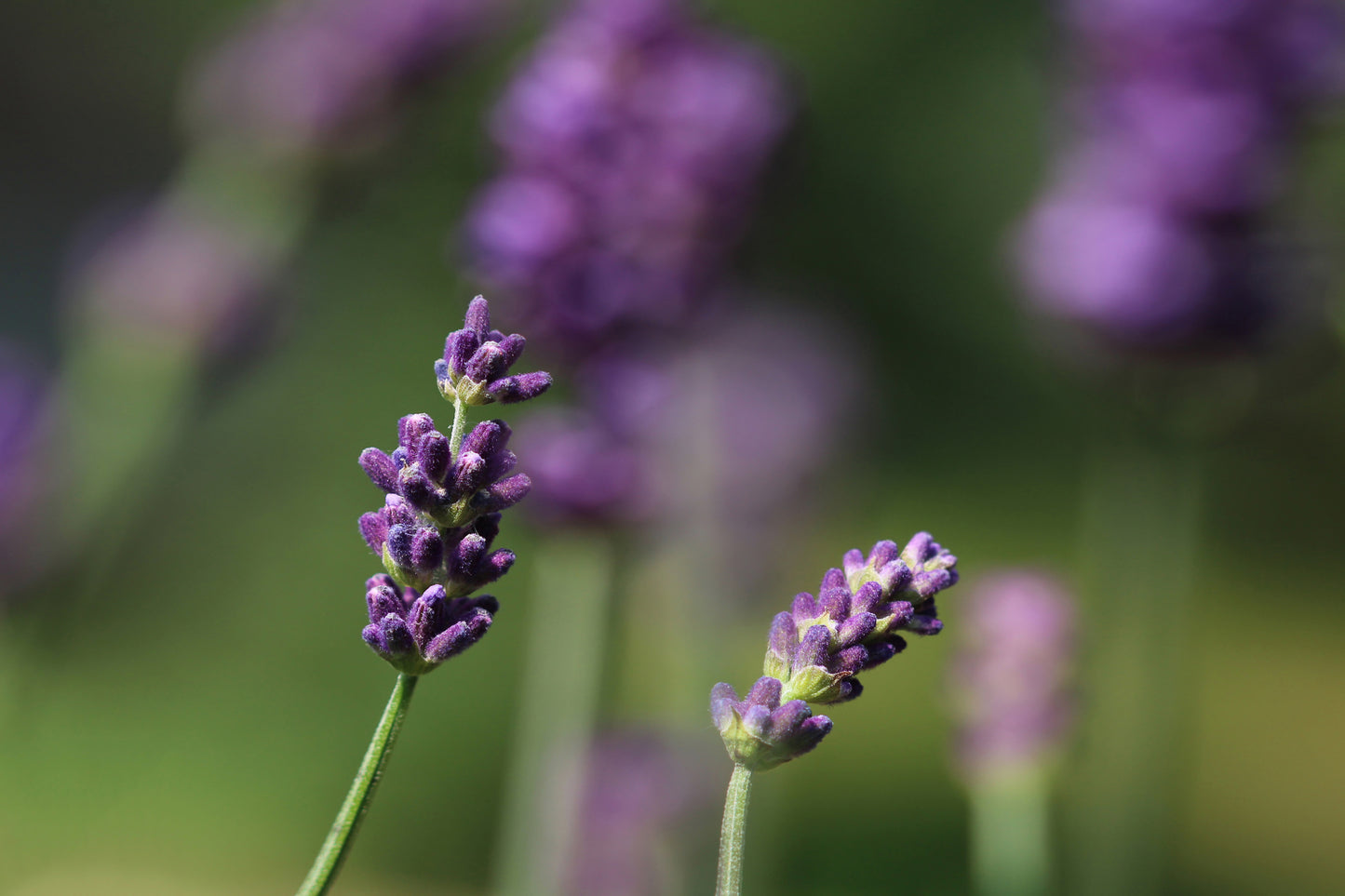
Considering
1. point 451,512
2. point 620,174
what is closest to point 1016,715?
point 620,174

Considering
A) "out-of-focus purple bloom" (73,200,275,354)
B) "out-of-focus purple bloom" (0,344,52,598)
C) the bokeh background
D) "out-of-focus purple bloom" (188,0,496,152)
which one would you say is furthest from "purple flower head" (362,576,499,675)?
"out-of-focus purple bloom" (188,0,496,152)

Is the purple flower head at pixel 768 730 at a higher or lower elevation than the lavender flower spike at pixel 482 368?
lower

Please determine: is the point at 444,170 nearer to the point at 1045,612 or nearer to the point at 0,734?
the point at 0,734

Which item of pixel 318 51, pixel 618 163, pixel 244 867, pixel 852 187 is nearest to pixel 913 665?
pixel 852 187

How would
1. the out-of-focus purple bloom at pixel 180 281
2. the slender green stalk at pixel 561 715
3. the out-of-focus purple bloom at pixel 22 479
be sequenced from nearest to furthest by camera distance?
the slender green stalk at pixel 561 715
the out-of-focus purple bloom at pixel 22 479
the out-of-focus purple bloom at pixel 180 281

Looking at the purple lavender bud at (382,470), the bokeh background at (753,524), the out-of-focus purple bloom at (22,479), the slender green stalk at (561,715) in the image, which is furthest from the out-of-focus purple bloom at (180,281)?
the purple lavender bud at (382,470)

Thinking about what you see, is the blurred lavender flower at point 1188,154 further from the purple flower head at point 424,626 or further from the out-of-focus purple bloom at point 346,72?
the purple flower head at point 424,626
